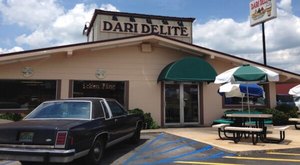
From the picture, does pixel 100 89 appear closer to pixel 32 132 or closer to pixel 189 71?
pixel 189 71

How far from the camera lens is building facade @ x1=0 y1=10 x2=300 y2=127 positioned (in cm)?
1410

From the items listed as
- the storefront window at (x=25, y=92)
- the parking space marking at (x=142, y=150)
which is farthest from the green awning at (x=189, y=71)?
the storefront window at (x=25, y=92)

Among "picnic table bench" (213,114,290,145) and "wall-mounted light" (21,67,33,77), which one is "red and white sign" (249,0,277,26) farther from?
"wall-mounted light" (21,67,33,77)

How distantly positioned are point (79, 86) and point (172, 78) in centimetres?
459

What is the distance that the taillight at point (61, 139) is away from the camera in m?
6.04

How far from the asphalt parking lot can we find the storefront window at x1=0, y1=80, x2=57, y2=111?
6.06 m

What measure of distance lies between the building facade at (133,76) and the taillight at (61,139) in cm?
835

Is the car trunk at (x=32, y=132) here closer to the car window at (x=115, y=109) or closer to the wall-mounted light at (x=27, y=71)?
the car window at (x=115, y=109)

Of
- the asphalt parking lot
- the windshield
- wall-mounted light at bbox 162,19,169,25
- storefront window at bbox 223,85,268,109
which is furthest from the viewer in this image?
wall-mounted light at bbox 162,19,169,25

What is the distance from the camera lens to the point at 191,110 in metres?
16.6

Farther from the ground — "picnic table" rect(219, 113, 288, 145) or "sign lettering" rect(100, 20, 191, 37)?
"sign lettering" rect(100, 20, 191, 37)

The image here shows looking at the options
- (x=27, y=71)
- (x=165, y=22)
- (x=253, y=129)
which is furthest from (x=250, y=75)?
(x=165, y=22)

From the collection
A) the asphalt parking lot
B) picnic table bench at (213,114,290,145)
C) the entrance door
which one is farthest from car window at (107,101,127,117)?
the entrance door

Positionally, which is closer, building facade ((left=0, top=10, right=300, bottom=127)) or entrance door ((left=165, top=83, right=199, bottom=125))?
building facade ((left=0, top=10, right=300, bottom=127))
